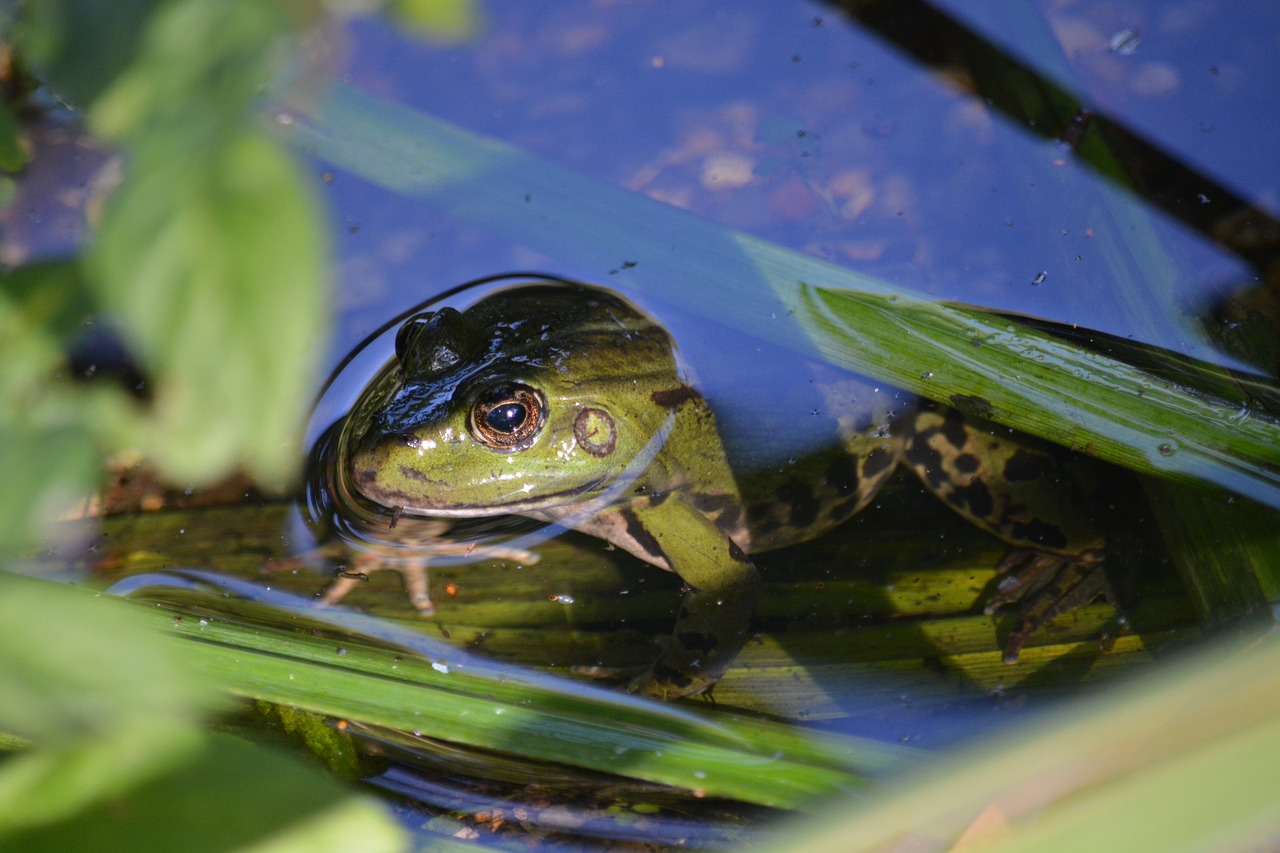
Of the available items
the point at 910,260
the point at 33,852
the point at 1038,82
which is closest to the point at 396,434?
the point at 33,852

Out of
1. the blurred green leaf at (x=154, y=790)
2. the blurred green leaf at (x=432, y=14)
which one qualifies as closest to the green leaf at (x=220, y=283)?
the blurred green leaf at (x=154, y=790)

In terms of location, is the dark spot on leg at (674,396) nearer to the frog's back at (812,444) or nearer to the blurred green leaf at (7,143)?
the frog's back at (812,444)

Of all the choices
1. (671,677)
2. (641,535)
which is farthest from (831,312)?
(671,677)

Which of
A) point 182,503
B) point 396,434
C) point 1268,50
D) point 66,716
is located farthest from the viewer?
point 1268,50

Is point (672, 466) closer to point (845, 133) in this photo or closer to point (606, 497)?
point (606, 497)

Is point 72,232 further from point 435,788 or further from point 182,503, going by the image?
point 435,788

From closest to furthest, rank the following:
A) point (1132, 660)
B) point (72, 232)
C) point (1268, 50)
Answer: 1. point (1132, 660)
2. point (72, 232)
3. point (1268, 50)
